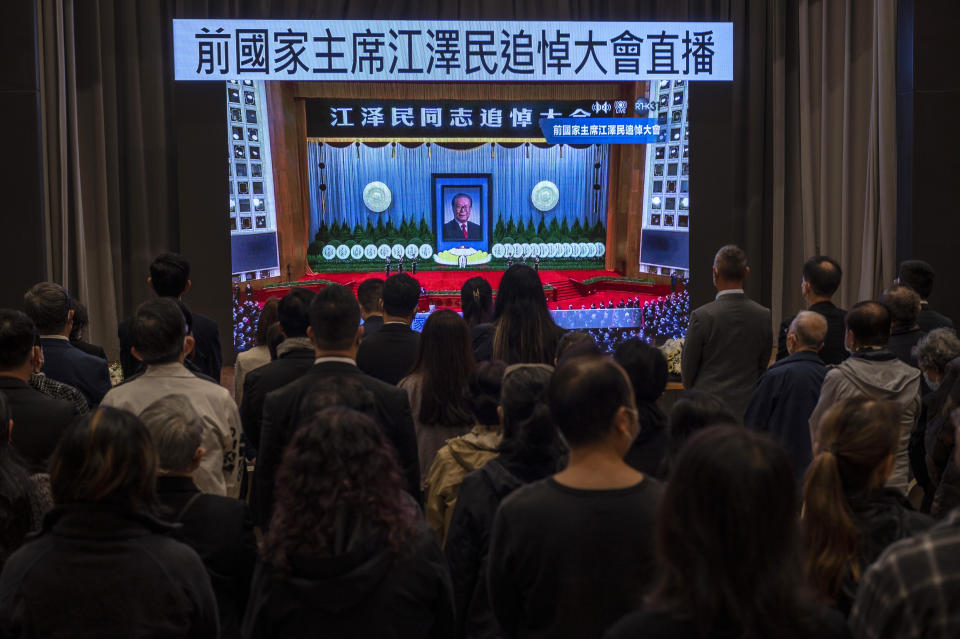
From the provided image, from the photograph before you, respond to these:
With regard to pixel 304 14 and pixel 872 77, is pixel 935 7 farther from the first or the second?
pixel 304 14

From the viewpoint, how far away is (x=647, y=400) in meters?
2.98

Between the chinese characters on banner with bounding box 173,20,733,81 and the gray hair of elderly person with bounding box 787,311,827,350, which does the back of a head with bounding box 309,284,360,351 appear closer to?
the gray hair of elderly person with bounding box 787,311,827,350

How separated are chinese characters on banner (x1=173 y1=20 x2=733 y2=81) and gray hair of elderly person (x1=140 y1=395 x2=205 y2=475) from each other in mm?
5599

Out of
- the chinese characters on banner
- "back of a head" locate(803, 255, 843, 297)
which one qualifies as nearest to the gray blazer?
"back of a head" locate(803, 255, 843, 297)

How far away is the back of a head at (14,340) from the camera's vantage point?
3.13 metres

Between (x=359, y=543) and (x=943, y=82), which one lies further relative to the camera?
(x=943, y=82)

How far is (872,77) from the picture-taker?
8.33 meters

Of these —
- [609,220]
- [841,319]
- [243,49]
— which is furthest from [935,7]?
[243,49]

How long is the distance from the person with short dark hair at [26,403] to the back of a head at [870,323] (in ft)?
9.05

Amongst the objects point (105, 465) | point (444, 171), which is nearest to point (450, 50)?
point (444, 171)

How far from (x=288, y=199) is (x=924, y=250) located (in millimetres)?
5010

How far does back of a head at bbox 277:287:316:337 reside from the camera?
396cm

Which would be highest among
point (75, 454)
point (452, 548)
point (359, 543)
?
point (75, 454)

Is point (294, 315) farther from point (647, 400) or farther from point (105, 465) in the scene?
point (105, 465)
